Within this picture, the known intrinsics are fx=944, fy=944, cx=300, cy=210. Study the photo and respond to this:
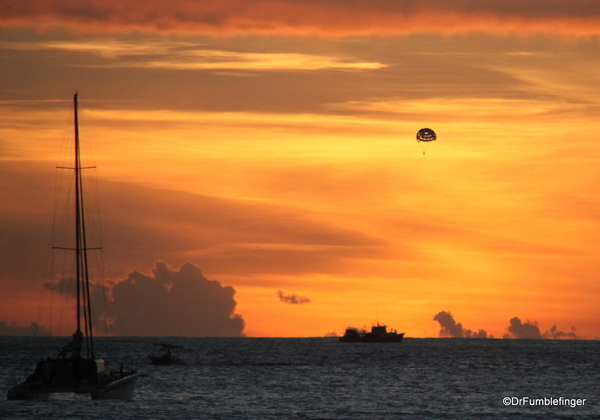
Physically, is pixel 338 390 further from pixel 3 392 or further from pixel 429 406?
pixel 3 392

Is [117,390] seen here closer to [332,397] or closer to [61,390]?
[61,390]

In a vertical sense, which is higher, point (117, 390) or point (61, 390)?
point (61, 390)

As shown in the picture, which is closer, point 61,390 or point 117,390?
point 61,390

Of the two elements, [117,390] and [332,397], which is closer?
[117,390]

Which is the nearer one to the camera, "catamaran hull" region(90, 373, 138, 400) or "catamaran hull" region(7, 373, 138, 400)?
"catamaran hull" region(7, 373, 138, 400)

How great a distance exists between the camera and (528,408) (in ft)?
297

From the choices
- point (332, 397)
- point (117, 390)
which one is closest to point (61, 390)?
point (117, 390)

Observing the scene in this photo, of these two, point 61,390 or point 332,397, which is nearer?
point 61,390

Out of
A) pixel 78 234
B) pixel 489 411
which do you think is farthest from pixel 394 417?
pixel 78 234

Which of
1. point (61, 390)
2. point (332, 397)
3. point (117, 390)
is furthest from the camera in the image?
point (332, 397)

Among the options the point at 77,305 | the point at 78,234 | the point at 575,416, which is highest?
→ the point at 78,234

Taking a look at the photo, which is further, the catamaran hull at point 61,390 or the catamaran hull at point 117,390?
the catamaran hull at point 117,390

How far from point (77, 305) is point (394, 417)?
28488 millimetres

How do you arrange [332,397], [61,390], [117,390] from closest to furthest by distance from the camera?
[61,390]
[117,390]
[332,397]
